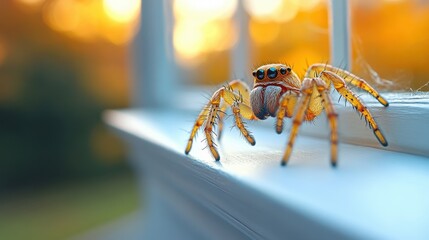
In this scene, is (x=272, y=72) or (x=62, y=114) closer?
(x=272, y=72)

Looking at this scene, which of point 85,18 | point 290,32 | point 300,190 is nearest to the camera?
point 300,190

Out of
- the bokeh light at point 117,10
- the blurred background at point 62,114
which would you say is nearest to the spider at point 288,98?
the blurred background at point 62,114

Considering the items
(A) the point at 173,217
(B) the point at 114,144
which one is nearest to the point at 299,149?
(A) the point at 173,217

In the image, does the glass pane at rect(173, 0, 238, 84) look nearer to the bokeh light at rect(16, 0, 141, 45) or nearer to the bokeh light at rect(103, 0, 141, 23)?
the bokeh light at rect(103, 0, 141, 23)

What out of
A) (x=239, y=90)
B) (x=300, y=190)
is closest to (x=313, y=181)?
(x=300, y=190)

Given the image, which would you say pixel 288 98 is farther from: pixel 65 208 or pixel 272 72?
pixel 65 208

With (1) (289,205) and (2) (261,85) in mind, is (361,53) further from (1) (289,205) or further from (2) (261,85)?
(1) (289,205)
